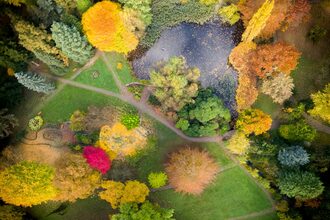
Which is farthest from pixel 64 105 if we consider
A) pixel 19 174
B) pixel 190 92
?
pixel 190 92

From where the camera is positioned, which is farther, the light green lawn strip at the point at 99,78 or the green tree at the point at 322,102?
the light green lawn strip at the point at 99,78

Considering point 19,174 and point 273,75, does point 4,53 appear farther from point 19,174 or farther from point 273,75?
point 273,75

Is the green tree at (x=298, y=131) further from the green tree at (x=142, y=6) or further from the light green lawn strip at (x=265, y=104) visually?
the green tree at (x=142, y=6)

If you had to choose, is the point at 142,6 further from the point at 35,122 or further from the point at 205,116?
the point at 35,122

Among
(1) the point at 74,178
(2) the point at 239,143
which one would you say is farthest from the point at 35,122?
(2) the point at 239,143

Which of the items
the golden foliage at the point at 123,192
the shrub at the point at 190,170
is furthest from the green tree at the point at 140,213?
the shrub at the point at 190,170

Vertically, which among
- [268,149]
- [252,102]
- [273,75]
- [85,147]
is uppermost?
[273,75]
